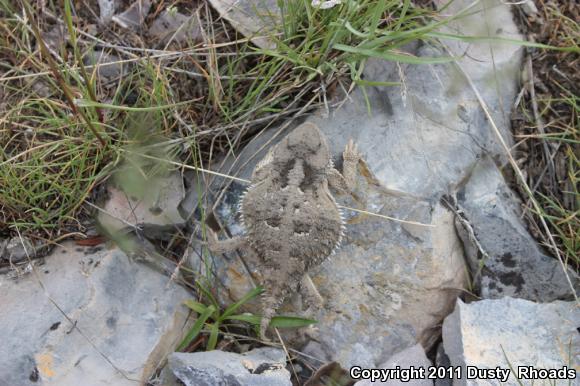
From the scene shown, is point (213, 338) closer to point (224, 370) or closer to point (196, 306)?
point (196, 306)

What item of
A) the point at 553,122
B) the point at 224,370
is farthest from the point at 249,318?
the point at 553,122

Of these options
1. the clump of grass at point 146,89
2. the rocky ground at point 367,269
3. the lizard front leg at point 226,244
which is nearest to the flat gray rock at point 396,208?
the rocky ground at point 367,269

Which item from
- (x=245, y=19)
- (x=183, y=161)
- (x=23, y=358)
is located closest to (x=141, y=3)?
(x=245, y=19)

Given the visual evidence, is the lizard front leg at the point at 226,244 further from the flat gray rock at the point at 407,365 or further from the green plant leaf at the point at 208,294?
the flat gray rock at the point at 407,365

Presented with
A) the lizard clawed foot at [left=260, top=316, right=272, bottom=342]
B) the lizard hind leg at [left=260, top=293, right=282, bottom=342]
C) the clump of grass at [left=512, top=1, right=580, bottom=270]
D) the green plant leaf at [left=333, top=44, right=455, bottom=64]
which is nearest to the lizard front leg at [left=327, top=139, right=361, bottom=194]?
the green plant leaf at [left=333, top=44, right=455, bottom=64]

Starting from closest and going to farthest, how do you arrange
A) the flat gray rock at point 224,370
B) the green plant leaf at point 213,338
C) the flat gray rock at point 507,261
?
the flat gray rock at point 224,370 → the green plant leaf at point 213,338 → the flat gray rock at point 507,261

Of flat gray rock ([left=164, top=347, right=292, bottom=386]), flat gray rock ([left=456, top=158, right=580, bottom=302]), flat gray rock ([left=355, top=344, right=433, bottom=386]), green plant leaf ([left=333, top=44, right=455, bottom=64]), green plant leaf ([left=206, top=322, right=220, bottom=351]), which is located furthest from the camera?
flat gray rock ([left=456, top=158, right=580, bottom=302])

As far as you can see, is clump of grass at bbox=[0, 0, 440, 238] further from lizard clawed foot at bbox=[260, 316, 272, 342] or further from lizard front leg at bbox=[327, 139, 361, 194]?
lizard clawed foot at bbox=[260, 316, 272, 342]
